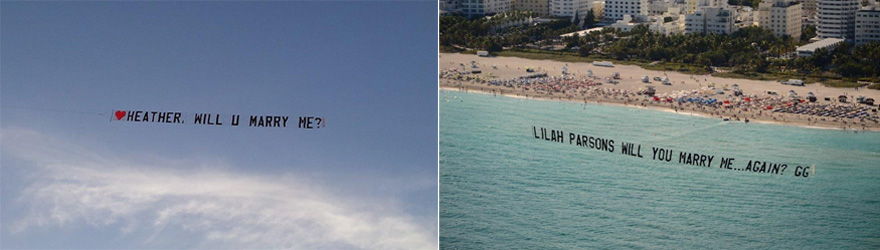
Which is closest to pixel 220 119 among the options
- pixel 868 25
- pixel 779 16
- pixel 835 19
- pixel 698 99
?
pixel 698 99

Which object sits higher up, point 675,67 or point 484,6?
point 484,6

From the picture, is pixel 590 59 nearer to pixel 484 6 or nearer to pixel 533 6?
pixel 533 6

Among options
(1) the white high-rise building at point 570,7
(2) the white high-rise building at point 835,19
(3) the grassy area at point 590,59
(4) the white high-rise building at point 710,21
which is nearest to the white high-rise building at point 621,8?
(1) the white high-rise building at point 570,7

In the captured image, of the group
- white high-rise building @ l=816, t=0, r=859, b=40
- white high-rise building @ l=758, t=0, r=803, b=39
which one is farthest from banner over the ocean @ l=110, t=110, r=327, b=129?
white high-rise building @ l=816, t=0, r=859, b=40

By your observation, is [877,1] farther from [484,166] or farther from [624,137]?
[484,166]

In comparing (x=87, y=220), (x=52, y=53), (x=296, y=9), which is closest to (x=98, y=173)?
(x=87, y=220)

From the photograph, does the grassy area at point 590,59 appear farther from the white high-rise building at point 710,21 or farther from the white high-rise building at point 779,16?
the white high-rise building at point 779,16

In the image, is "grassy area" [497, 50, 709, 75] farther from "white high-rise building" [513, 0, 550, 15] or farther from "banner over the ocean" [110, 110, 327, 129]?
"banner over the ocean" [110, 110, 327, 129]
